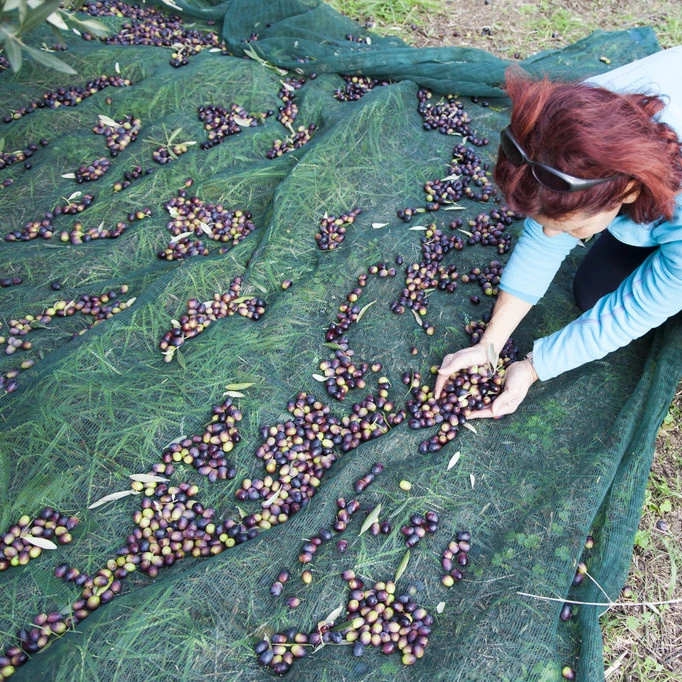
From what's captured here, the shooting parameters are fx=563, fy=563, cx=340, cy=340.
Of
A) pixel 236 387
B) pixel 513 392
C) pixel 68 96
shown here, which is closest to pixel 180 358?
pixel 236 387

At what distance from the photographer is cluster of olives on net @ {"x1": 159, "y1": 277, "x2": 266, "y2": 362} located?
292 cm

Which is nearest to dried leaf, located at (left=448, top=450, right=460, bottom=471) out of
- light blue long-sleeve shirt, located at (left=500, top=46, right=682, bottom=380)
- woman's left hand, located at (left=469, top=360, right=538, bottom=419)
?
woman's left hand, located at (left=469, top=360, right=538, bottom=419)

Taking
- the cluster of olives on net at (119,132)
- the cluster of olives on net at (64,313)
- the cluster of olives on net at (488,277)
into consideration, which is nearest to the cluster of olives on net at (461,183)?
the cluster of olives on net at (488,277)

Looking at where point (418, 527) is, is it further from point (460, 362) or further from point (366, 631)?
point (460, 362)

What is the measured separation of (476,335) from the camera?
2.97m

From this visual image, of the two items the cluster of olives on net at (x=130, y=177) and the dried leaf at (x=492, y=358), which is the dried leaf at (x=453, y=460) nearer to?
the dried leaf at (x=492, y=358)

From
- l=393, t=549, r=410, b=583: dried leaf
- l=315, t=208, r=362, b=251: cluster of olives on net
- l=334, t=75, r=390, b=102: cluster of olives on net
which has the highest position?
l=334, t=75, r=390, b=102: cluster of olives on net

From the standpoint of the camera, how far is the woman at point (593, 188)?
5.89 ft

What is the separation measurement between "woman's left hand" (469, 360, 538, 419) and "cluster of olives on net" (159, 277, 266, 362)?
131cm

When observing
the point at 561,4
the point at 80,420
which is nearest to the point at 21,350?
the point at 80,420

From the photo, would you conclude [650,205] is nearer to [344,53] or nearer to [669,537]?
[669,537]

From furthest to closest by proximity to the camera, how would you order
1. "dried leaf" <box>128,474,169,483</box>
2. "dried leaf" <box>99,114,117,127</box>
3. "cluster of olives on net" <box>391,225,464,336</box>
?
"dried leaf" <box>99,114,117,127</box> → "cluster of olives on net" <box>391,225,464,336</box> → "dried leaf" <box>128,474,169,483</box>

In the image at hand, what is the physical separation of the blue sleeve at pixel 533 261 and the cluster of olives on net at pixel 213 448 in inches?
58.5

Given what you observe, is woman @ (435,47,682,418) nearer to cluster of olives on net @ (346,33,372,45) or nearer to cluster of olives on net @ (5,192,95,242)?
cluster of olives on net @ (5,192,95,242)
